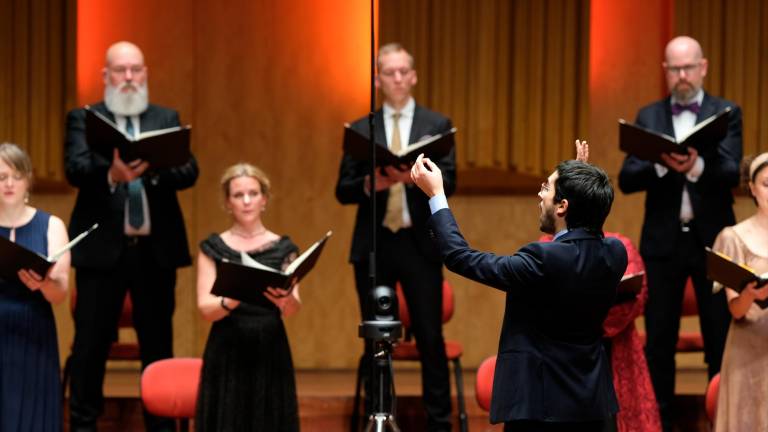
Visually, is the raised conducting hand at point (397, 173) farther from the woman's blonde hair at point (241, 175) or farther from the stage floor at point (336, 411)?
the stage floor at point (336, 411)

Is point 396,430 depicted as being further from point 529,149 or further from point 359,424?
point 529,149

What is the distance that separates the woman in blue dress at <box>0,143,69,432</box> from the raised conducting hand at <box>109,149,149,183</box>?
35 cm

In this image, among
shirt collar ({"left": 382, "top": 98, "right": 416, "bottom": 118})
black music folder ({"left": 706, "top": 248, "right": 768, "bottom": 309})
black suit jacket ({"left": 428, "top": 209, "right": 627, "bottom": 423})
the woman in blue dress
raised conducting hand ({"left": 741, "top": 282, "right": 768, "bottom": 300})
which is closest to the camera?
black suit jacket ({"left": 428, "top": 209, "right": 627, "bottom": 423})

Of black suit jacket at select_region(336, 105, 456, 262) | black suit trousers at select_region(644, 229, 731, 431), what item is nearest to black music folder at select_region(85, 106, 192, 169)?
black suit jacket at select_region(336, 105, 456, 262)

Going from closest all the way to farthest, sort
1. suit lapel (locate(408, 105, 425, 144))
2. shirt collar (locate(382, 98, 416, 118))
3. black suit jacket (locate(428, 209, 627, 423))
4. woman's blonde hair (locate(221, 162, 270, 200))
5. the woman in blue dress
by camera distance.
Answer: black suit jacket (locate(428, 209, 627, 423)) → the woman in blue dress → woman's blonde hair (locate(221, 162, 270, 200)) → suit lapel (locate(408, 105, 425, 144)) → shirt collar (locate(382, 98, 416, 118))

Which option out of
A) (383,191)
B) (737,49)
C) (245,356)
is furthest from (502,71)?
(245,356)

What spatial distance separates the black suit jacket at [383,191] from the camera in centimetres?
523

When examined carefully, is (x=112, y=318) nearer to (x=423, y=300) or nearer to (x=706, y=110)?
(x=423, y=300)

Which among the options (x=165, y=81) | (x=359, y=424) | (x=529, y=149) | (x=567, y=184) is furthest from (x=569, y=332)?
Answer: (x=165, y=81)

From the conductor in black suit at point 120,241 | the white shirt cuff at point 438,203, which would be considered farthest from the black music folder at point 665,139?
the conductor in black suit at point 120,241

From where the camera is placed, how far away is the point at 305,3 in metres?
6.89

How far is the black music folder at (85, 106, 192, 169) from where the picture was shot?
4.74m

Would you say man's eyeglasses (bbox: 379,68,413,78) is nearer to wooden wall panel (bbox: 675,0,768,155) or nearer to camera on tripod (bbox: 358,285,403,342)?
camera on tripod (bbox: 358,285,403,342)

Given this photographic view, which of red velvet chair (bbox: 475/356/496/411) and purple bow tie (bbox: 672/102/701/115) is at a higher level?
purple bow tie (bbox: 672/102/701/115)
